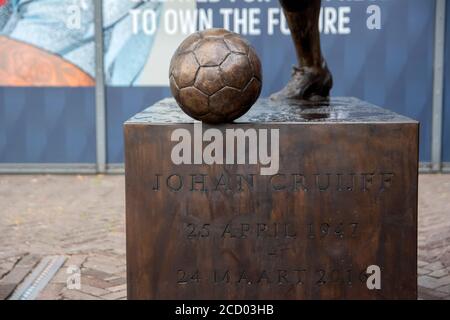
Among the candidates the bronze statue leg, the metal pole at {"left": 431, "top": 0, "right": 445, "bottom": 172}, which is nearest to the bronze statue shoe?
the bronze statue leg

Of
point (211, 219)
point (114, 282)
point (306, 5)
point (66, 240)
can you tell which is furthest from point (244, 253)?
point (66, 240)

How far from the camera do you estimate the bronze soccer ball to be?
2.98 m

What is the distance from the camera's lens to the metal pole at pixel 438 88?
310 inches

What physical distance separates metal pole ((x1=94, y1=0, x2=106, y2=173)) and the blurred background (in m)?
0.01

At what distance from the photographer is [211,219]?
3.11m

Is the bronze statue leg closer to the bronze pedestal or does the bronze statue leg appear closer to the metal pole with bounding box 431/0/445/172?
the bronze pedestal

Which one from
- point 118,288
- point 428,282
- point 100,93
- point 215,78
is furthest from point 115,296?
point 100,93

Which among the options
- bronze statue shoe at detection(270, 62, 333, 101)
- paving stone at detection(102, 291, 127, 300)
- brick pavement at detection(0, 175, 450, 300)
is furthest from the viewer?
bronze statue shoe at detection(270, 62, 333, 101)

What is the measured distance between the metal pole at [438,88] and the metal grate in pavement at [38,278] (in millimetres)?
4732

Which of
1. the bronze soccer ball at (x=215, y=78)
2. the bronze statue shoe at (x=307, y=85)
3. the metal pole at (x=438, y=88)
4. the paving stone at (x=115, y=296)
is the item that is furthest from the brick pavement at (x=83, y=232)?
the bronze soccer ball at (x=215, y=78)

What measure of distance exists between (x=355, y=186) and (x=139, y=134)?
948 millimetres

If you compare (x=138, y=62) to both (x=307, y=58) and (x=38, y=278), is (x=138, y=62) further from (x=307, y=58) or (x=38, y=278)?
(x=38, y=278)

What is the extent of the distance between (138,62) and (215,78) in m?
5.16

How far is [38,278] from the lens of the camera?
4398mm
